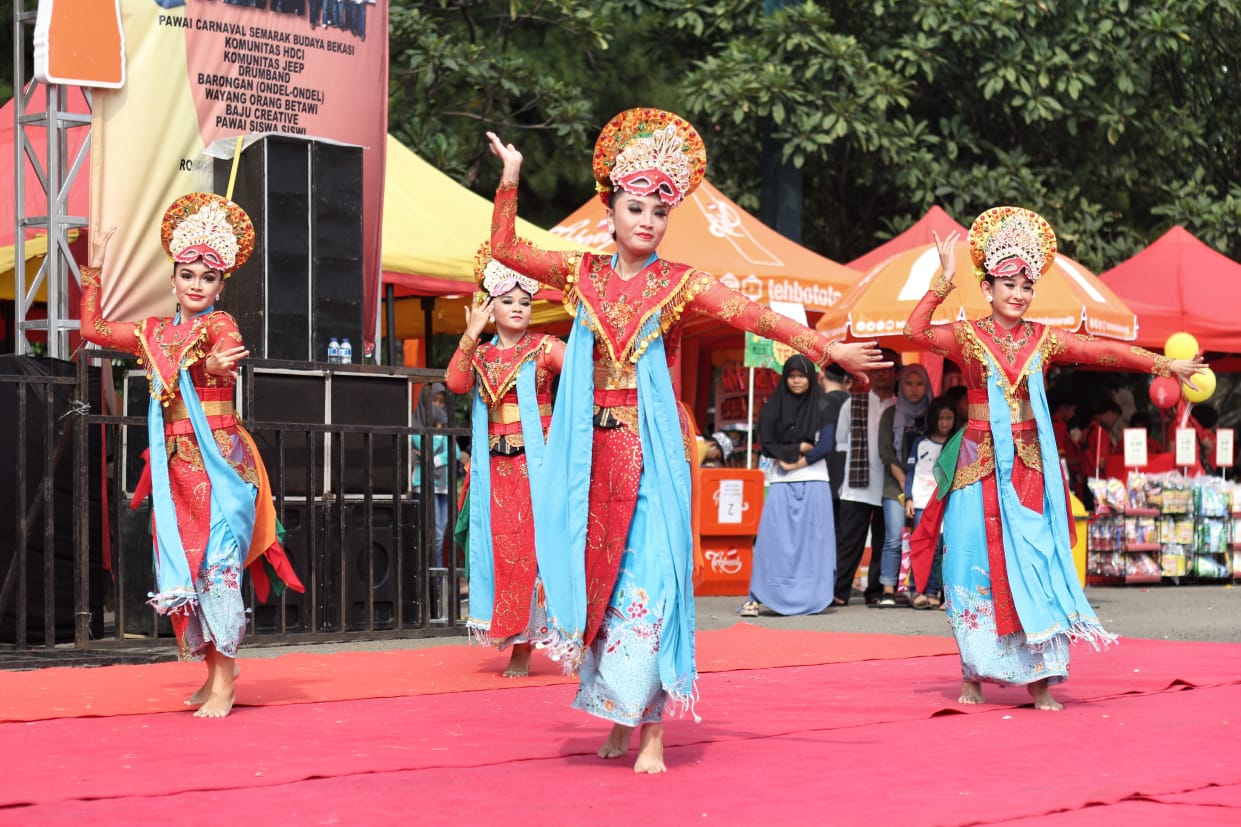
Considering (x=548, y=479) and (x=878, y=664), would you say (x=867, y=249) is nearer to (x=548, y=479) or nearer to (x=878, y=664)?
(x=878, y=664)

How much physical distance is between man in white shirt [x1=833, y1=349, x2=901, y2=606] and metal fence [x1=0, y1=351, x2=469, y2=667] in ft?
11.2

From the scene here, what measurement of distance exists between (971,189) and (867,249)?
90.9 inches

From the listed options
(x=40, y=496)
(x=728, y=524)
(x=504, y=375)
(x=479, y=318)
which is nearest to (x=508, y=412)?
(x=504, y=375)

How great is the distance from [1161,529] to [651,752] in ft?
33.5

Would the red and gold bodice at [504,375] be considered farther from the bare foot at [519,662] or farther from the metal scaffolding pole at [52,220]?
the metal scaffolding pole at [52,220]

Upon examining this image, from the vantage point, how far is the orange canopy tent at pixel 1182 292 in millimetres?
14820

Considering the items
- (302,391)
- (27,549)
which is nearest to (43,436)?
(27,549)

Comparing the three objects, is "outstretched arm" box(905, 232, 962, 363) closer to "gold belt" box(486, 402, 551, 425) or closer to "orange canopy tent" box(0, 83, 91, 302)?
"gold belt" box(486, 402, 551, 425)

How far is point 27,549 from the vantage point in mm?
8406

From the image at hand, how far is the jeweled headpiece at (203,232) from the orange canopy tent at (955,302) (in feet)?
19.6

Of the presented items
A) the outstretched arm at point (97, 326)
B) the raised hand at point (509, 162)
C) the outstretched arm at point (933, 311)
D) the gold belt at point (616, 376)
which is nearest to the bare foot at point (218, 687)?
the outstretched arm at point (97, 326)

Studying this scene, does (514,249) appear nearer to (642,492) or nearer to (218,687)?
(642,492)

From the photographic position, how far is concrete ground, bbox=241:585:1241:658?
29.8 ft

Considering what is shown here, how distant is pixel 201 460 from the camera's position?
6.22 meters
